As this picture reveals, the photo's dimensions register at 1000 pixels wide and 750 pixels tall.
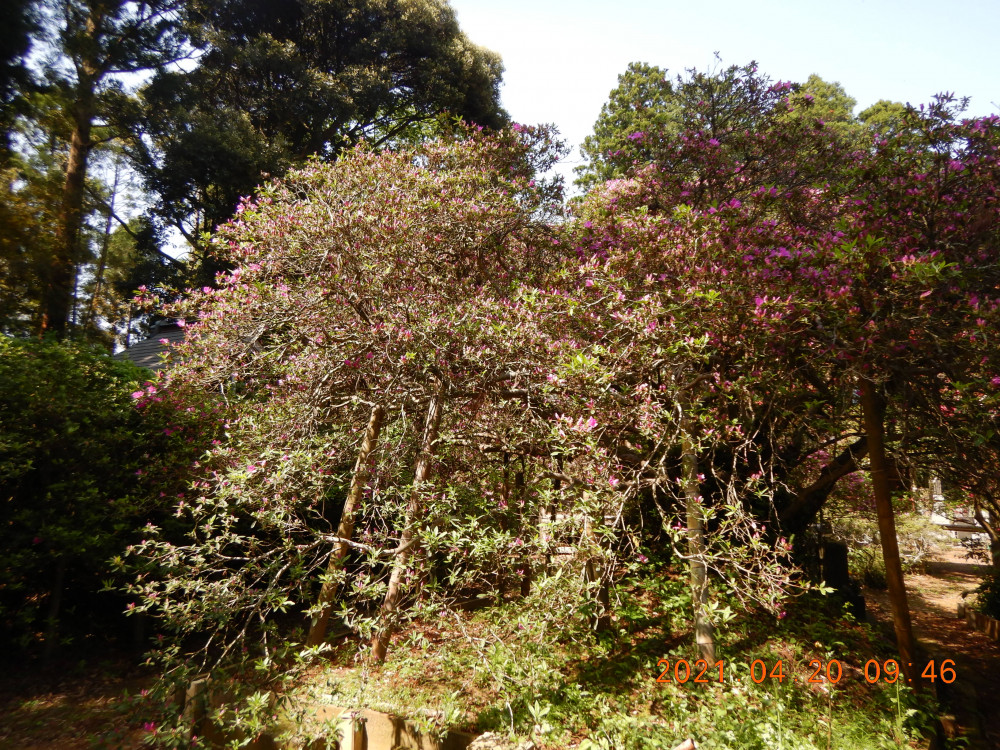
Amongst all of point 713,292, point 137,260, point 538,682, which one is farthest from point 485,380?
point 137,260

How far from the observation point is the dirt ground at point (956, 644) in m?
4.38

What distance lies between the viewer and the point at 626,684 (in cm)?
403

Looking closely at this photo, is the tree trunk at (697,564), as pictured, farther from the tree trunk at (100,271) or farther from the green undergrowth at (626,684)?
the tree trunk at (100,271)

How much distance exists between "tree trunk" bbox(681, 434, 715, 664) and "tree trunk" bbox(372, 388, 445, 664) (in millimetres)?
1930

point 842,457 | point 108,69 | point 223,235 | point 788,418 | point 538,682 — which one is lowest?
point 538,682

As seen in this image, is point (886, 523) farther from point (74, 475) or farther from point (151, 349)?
point (151, 349)

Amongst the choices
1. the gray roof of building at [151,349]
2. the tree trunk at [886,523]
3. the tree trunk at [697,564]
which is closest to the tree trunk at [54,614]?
the tree trunk at [697,564]

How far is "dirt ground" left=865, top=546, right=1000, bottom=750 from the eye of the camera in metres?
4.38

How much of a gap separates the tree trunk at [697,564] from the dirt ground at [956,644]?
215 cm

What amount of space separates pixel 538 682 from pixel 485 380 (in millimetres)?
2241

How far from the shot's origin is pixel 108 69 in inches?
395

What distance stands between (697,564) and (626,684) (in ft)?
3.70

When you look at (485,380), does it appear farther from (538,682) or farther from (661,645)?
(661,645)

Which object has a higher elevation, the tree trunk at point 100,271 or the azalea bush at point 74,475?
the tree trunk at point 100,271
